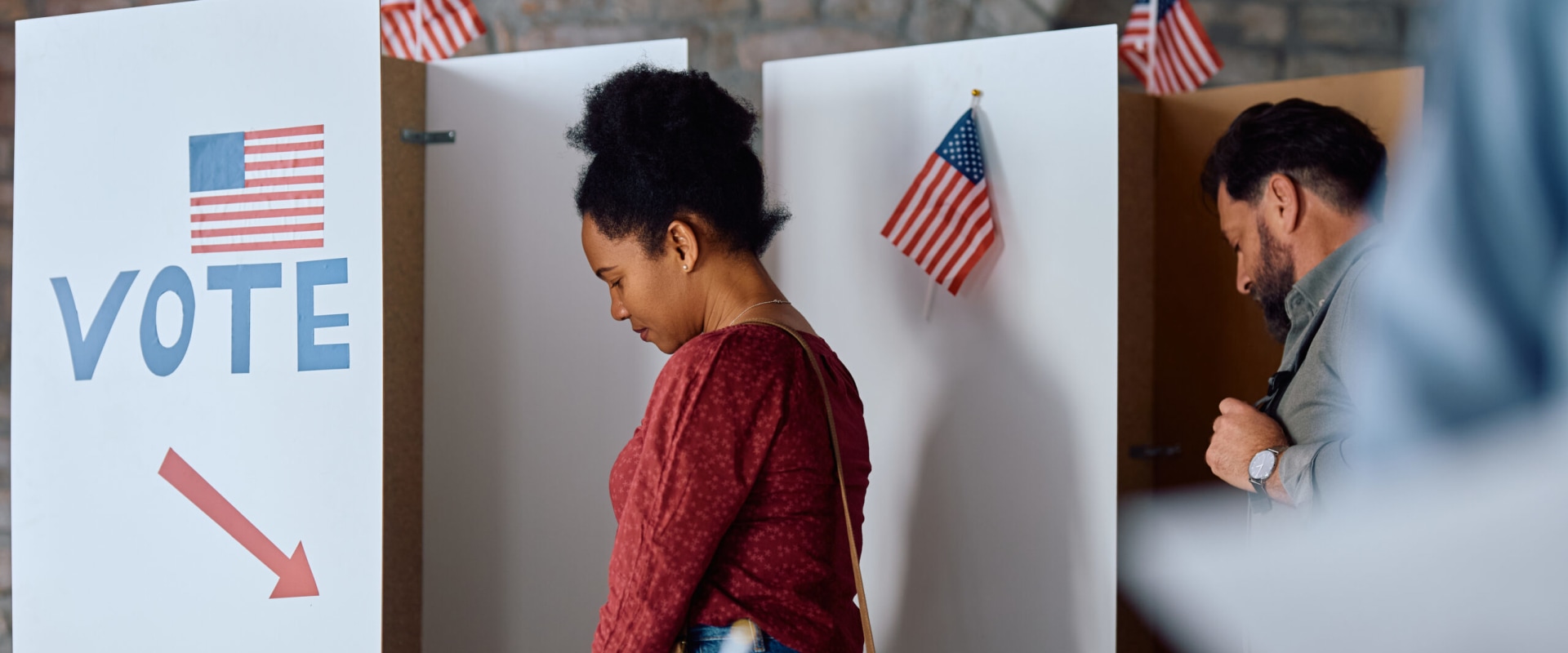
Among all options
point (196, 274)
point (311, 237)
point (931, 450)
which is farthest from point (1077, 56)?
point (196, 274)

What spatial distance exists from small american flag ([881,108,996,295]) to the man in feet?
1.25

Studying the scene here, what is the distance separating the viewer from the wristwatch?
1.44m

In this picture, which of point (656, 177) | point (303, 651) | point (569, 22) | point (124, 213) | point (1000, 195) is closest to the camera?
point (656, 177)

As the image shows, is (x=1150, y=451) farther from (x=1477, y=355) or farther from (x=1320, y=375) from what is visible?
(x=1477, y=355)

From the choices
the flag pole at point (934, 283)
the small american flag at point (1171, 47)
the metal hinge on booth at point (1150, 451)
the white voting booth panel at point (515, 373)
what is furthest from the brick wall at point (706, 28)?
the metal hinge on booth at point (1150, 451)

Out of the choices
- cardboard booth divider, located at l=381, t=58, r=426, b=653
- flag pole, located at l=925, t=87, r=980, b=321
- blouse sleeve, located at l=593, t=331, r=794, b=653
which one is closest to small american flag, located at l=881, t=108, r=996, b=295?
flag pole, located at l=925, t=87, r=980, b=321

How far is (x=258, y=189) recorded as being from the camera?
5.91 feet

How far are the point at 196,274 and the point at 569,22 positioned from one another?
1.81 m

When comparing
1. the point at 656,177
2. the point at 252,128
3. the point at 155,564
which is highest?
the point at 252,128

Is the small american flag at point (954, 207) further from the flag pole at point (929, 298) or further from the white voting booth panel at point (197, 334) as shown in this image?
the white voting booth panel at point (197, 334)

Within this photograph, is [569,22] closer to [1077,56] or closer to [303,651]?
[1077,56]

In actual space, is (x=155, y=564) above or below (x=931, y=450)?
below

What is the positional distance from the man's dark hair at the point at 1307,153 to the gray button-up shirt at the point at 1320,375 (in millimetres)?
94

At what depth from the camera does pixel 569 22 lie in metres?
3.45
